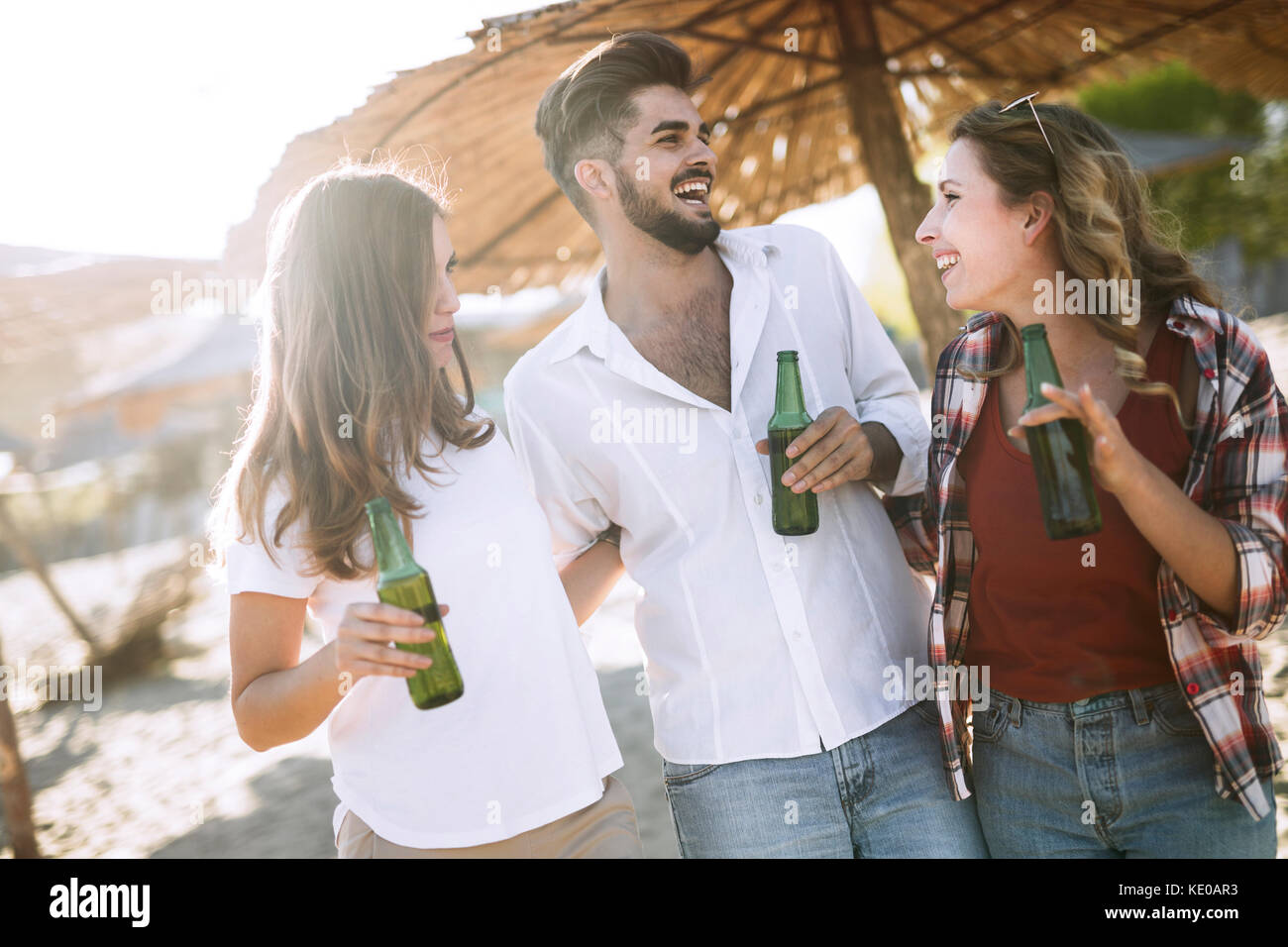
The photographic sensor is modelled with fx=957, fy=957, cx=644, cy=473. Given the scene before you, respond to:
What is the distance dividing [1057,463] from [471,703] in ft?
4.26

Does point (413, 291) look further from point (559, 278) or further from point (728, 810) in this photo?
point (559, 278)

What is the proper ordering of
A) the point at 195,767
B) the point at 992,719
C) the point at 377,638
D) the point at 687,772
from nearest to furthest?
the point at 377,638
the point at 992,719
the point at 687,772
the point at 195,767

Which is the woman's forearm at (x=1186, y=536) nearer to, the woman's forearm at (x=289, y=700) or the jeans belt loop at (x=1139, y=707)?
the jeans belt loop at (x=1139, y=707)

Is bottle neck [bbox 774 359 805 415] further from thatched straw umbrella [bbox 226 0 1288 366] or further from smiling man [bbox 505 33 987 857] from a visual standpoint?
thatched straw umbrella [bbox 226 0 1288 366]

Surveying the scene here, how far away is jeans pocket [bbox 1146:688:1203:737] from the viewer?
1.98 m

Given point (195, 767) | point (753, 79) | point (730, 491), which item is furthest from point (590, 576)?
point (195, 767)

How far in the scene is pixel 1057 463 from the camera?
1920mm

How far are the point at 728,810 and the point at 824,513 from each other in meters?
0.79

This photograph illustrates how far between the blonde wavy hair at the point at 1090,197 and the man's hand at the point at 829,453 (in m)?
0.32

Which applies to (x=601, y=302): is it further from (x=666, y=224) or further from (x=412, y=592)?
(x=412, y=592)

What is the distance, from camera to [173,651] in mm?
10422

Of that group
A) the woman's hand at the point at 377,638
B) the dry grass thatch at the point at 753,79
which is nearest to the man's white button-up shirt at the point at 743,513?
the woman's hand at the point at 377,638

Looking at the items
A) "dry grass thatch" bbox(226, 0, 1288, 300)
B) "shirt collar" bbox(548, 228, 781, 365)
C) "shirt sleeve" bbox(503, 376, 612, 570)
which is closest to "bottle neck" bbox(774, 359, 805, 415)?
"shirt collar" bbox(548, 228, 781, 365)

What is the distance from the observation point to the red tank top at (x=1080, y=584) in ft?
6.58
